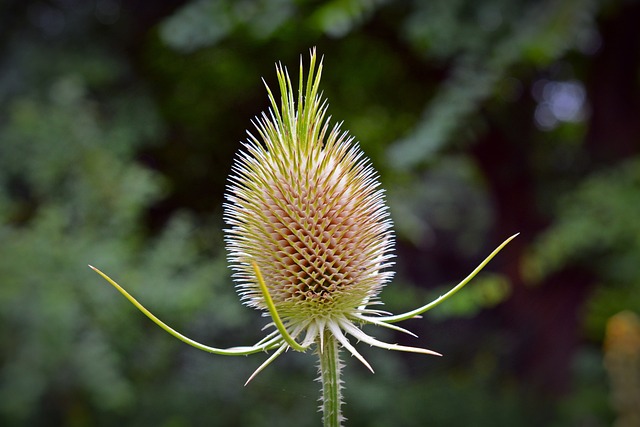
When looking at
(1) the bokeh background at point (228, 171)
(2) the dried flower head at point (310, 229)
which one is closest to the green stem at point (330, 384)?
(2) the dried flower head at point (310, 229)

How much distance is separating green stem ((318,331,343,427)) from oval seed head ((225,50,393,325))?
58mm

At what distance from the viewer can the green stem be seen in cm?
103

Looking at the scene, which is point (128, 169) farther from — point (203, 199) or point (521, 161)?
point (521, 161)

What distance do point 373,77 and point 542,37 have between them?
159cm

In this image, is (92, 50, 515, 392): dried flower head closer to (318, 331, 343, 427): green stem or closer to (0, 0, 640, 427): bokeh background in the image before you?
(318, 331, 343, 427): green stem

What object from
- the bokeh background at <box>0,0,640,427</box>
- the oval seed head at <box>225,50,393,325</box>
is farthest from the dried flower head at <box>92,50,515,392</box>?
the bokeh background at <box>0,0,640,427</box>

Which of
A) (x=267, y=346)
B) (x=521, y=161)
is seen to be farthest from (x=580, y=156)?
(x=267, y=346)

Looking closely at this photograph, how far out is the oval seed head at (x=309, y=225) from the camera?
1.12 meters

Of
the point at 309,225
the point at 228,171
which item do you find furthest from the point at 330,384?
the point at 228,171

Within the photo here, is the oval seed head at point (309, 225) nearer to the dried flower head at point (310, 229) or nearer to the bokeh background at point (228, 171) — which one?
the dried flower head at point (310, 229)

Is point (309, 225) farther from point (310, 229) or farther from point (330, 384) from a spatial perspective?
point (330, 384)

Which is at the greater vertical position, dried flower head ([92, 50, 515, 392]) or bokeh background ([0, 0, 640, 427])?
bokeh background ([0, 0, 640, 427])

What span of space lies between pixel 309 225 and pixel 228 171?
3.72 metres

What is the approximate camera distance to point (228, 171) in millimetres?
4812
